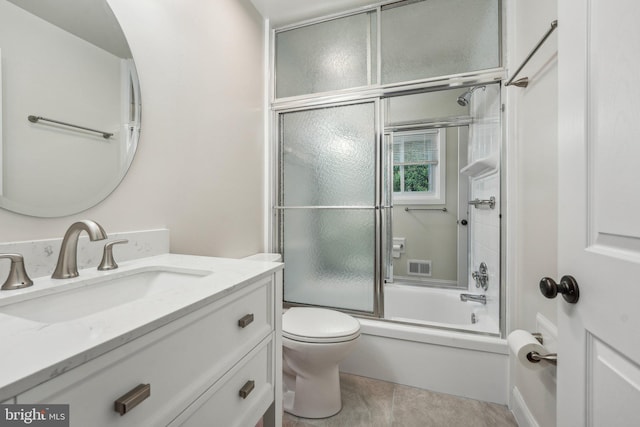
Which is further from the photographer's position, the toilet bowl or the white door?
the toilet bowl

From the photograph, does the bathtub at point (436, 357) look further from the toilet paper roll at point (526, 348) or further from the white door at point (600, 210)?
the white door at point (600, 210)

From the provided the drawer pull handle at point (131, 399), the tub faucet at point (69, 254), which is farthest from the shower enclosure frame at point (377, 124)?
the drawer pull handle at point (131, 399)

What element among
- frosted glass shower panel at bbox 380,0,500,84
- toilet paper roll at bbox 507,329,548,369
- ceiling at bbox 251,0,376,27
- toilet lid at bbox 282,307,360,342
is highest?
ceiling at bbox 251,0,376,27

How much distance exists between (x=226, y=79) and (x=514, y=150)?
1676 mm

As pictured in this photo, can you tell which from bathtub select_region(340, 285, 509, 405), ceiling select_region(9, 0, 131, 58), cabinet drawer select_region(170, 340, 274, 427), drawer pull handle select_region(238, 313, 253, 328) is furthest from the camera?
bathtub select_region(340, 285, 509, 405)

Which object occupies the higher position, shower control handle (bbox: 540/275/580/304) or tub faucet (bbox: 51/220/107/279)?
tub faucet (bbox: 51/220/107/279)

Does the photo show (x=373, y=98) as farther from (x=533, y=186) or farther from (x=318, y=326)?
(x=318, y=326)

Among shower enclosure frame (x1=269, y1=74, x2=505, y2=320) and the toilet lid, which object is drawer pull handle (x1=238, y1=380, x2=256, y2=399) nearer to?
the toilet lid

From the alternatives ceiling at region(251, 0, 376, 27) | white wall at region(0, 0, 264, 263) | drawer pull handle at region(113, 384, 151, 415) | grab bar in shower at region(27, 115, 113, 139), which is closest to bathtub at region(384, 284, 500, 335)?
white wall at region(0, 0, 264, 263)

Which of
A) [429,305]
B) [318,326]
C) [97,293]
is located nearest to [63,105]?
[97,293]

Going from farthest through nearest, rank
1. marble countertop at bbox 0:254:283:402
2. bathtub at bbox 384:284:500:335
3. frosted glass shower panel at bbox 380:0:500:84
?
bathtub at bbox 384:284:500:335 → frosted glass shower panel at bbox 380:0:500:84 → marble countertop at bbox 0:254:283:402

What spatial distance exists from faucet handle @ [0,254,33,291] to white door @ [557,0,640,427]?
1.32m

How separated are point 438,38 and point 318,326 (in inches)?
74.5

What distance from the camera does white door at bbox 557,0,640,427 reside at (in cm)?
50
